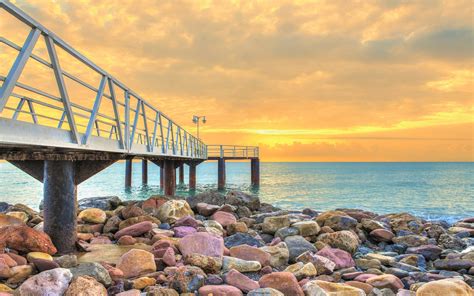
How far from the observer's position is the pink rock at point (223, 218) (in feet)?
37.1

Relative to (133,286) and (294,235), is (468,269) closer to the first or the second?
(294,235)

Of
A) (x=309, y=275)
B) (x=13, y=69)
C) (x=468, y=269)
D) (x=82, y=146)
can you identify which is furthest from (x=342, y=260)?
(x=13, y=69)

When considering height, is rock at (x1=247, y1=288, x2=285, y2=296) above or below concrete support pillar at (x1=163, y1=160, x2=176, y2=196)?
below

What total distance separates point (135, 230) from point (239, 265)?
309cm

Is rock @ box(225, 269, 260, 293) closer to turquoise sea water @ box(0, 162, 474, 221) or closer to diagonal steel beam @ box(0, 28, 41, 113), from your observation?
diagonal steel beam @ box(0, 28, 41, 113)

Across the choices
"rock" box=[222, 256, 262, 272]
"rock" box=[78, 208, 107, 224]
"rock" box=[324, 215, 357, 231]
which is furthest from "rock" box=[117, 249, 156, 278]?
"rock" box=[324, 215, 357, 231]

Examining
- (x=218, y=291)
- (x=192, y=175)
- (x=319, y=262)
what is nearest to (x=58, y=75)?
(x=218, y=291)

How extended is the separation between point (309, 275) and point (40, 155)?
15.6 ft

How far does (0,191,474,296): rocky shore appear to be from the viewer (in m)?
6.28

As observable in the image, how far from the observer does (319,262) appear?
8008mm

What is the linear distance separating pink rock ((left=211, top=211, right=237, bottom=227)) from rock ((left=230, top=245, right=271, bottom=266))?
3.09m

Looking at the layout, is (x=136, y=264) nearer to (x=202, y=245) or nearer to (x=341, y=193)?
(x=202, y=245)

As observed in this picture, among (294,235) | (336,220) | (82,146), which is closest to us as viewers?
(82,146)

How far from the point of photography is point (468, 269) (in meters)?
8.86
